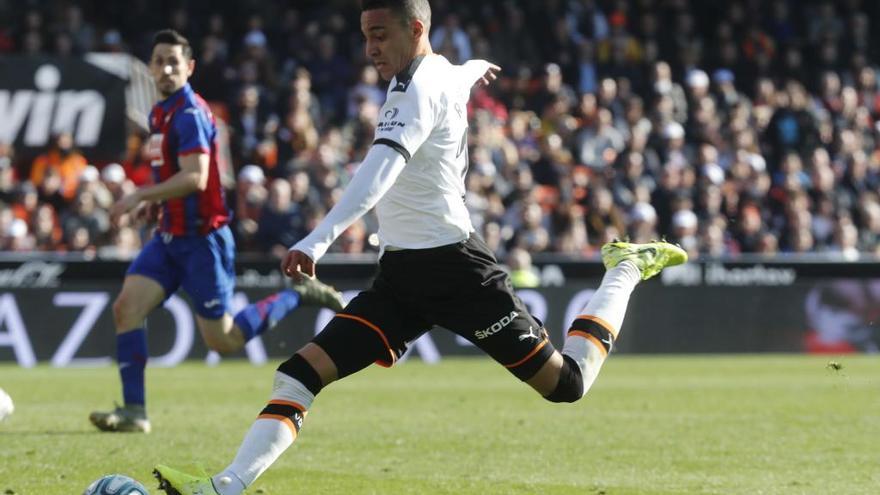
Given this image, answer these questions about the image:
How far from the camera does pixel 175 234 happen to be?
9.96 meters

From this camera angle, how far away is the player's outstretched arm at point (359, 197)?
225 inches

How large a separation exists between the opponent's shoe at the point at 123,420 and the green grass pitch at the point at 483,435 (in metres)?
0.10

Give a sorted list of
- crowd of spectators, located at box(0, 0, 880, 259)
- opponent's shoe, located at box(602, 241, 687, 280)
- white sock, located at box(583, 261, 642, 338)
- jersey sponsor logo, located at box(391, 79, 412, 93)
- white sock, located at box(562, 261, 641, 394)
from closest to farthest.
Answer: jersey sponsor logo, located at box(391, 79, 412, 93) < white sock, located at box(562, 261, 641, 394) < white sock, located at box(583, 261, 642, 338) < opponent's shoe, located at box(602, 241, 687, 280) < crowd of spectators, located at box(0, 0, 880, 259)

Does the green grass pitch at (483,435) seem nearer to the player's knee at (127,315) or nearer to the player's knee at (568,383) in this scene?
the player's knee at (568,383)

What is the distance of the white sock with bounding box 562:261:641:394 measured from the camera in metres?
7.02

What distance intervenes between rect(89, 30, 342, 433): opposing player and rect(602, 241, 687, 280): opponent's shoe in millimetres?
3205

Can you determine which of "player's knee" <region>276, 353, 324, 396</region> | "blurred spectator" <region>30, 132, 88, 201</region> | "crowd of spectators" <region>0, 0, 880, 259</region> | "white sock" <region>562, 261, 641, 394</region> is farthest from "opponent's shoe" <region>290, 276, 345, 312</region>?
Answer: "blurred spectator" <region>30, 132, 88, 201</region>

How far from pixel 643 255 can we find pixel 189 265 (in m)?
3.57

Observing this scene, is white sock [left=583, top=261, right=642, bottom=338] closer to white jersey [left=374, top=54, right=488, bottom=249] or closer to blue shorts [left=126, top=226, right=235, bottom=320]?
white jersey [left=374, top=54, right=488, bottom=249]

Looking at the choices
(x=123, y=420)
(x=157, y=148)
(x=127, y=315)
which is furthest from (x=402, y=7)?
(x=123, y=420)

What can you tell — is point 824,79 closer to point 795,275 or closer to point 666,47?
point 666,47

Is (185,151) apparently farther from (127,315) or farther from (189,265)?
(127,315)

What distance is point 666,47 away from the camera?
26016 mm

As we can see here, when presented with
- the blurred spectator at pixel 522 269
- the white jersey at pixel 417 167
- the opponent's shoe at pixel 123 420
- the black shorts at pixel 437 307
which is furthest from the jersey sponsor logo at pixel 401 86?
the blurred spectator at pixel 522 269
